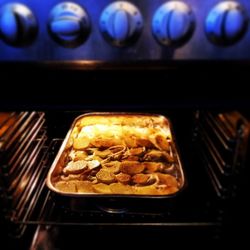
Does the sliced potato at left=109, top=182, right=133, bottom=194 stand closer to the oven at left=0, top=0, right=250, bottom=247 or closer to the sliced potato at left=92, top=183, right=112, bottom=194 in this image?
the sliced potato at left=92, top=183, right=112, bottom=194

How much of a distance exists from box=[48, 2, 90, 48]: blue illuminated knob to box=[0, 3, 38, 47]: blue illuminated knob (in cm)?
4

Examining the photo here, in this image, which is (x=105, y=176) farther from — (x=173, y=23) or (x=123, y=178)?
(x=173, y=23)

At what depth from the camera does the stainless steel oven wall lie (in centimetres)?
56

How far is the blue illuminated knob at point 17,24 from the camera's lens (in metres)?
0.56

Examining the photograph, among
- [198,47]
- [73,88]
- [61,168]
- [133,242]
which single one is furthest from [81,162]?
[198,47]

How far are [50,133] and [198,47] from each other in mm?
779

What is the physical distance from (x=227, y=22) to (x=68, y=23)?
29 cm

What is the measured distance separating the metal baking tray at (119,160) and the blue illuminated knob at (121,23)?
509mm

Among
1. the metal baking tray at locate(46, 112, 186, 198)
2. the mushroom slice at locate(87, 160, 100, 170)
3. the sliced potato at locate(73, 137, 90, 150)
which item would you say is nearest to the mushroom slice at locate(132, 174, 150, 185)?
the metal baking tray at locate(46, 112, 186, 198)

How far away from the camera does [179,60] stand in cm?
62

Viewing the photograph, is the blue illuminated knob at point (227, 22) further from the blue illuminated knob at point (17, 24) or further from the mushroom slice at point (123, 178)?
the mushroom slice at point (123, 178)

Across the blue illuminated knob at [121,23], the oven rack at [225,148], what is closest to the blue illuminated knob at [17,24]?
the blue illuminated knob at [121,23]

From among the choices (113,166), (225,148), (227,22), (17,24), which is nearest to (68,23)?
(17,24)

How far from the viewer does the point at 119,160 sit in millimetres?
1134
